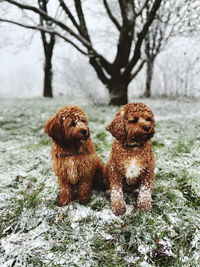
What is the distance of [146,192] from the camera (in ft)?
7.40

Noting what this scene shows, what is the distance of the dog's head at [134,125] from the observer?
193 centimetres

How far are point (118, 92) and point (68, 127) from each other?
22.5ft

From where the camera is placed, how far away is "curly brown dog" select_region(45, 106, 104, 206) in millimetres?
2125

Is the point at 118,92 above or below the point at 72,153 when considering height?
above

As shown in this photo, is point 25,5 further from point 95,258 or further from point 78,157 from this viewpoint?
point 95,258

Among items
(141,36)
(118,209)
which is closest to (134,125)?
(118,209)

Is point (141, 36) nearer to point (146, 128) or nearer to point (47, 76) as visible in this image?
point (146, 128)

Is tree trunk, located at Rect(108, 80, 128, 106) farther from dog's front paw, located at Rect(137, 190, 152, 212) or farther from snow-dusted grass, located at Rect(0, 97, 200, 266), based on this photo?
dog's front paw, located at Rect(137, 190, 152, 212)

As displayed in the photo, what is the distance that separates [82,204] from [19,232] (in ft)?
2.77

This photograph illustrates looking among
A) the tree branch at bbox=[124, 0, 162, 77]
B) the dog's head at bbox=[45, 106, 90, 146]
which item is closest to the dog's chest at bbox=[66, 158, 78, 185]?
the dog's head at bbox=[45, 106, 90, 146]

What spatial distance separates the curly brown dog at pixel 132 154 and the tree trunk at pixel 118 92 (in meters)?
6.59

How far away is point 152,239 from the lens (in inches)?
79.0

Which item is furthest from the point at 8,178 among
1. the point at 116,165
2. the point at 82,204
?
the point at 116,165

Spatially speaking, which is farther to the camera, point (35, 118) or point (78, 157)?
point (35, 118)
